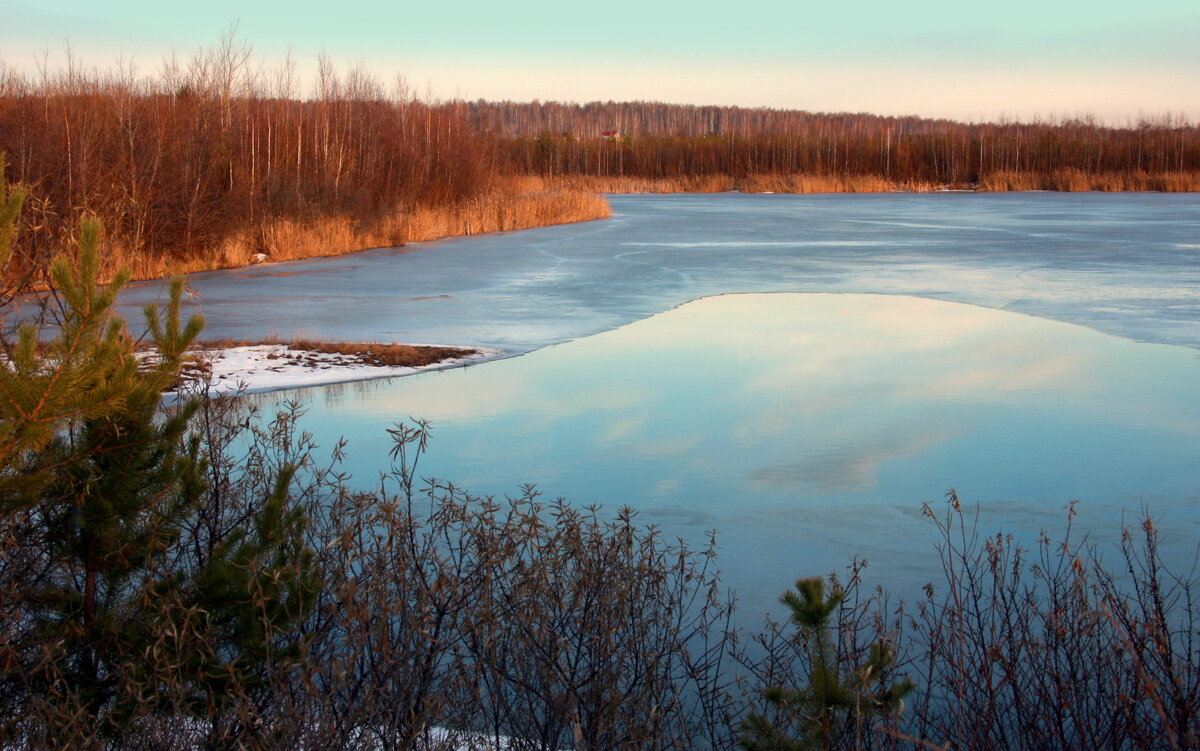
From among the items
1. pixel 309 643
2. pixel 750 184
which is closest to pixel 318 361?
pixel 309 643

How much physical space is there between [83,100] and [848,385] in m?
15.7

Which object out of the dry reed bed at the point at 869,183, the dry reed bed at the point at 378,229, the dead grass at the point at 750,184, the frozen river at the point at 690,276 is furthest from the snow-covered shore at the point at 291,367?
the dead grass at the point at 750,184

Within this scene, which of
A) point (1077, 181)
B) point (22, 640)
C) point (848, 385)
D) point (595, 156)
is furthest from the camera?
point (595, 156)

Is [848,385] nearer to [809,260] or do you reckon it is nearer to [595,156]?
[809,260]

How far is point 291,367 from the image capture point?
9.89 metres

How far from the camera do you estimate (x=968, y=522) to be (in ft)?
18.9

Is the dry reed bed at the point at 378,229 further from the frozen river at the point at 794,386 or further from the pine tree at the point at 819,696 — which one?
the pine tree at the point at 819,696

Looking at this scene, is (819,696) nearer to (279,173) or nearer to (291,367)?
(291,367)

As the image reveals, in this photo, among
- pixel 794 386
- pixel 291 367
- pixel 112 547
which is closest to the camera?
pixel 112 547

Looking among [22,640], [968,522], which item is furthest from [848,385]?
[22,640]

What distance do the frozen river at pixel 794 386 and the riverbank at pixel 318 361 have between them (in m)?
0.40

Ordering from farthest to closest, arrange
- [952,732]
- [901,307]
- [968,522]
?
1. [901,307]
2. [968,522]
3. [952,732]

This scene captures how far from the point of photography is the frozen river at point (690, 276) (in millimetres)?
12688

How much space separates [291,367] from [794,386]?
446cm
